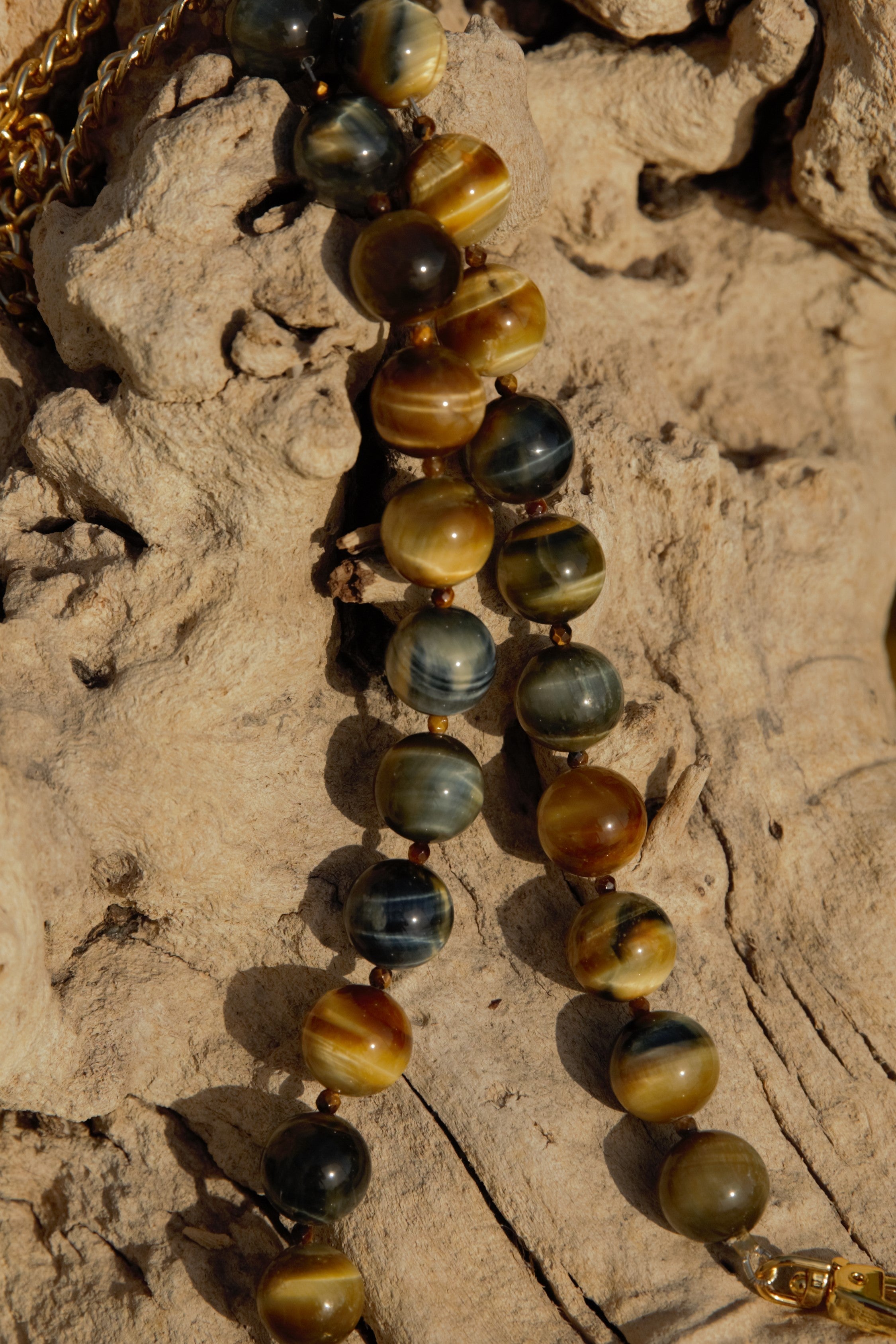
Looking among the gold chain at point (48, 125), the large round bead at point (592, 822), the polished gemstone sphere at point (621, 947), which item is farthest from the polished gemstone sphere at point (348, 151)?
the polished gemstone sphere at point (621, 947)

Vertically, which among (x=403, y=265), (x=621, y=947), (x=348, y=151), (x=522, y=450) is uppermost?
(x=348, y=151)

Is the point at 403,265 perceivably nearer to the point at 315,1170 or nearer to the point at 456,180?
the point at 456,180

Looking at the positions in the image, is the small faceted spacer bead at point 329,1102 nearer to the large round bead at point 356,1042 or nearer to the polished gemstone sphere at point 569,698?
the large round bead at point 356,1042

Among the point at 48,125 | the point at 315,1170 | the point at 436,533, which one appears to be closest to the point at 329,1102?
the point at 315,1170

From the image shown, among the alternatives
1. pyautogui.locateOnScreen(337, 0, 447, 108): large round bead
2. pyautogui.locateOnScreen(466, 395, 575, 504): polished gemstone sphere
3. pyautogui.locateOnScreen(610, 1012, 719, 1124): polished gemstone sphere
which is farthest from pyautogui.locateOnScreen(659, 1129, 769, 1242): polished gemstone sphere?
pyautogui.locateOnScreen(337, 0, 447, 108): large round bead

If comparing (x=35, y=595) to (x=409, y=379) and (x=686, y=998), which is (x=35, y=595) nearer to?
(x=409, y=379)

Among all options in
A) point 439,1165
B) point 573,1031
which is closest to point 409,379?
point 573,1031

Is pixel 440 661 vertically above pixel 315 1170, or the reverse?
pixel 440 661
